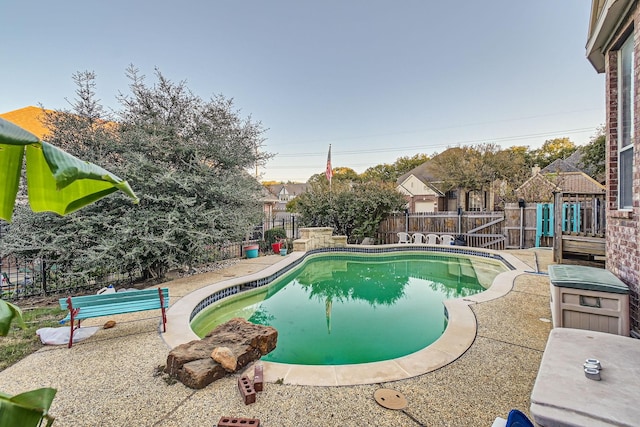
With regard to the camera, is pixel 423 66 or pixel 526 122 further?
pixel 526 122

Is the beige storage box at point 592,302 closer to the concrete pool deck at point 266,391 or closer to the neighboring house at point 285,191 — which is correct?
the concrete pool deck at point 266,391

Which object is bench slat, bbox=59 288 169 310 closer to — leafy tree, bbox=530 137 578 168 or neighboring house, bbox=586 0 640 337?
neighboring house, bbox=586 0 640 337

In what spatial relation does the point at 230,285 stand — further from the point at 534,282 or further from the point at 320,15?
the point at 320,15

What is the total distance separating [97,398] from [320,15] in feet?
46.2

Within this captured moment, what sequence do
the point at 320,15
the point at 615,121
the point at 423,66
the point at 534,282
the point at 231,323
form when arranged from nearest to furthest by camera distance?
the point at 615,121 < the point at 231,323 < the point at 534,282 < the point at 320,15 < the point at 423,66

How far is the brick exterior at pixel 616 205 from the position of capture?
3324 mm

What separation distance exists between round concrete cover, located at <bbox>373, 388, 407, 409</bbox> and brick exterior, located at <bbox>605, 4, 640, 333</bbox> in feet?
9.36

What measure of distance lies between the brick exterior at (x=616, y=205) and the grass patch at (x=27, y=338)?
676 cm

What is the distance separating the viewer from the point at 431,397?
2846mm

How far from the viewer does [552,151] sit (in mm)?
33125

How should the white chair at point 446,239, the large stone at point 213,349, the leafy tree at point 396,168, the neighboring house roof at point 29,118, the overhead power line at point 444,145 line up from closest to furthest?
the large stone at point 213,349, the neighboring house roof at point 29,118, the white chair at point 446,239, the overhead power line at point 444,145, the leafy tree at point 396,168

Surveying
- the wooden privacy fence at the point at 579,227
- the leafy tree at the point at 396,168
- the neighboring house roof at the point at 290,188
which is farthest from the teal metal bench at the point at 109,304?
the neighboring house roof at the point at 290,188

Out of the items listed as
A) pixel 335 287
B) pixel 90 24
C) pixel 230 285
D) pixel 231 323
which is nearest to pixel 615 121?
pixel 231 323

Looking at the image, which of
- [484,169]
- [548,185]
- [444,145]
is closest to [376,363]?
[548,185]
